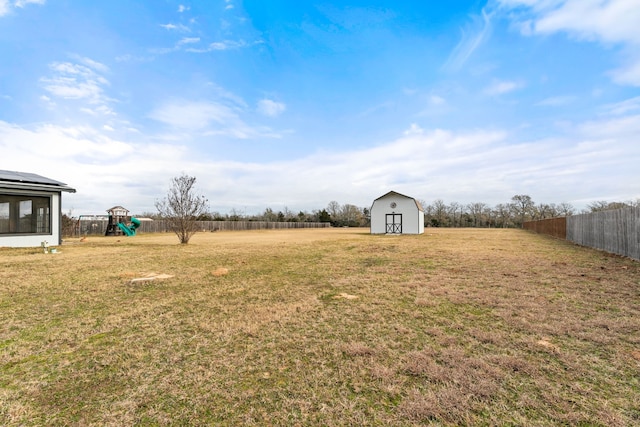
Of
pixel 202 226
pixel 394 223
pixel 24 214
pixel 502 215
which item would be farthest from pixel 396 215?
pixel 502 215

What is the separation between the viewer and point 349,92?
14578 millimetres

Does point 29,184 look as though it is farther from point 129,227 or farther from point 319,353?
point 319,353

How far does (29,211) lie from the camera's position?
12.0 m

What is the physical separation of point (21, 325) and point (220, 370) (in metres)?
2.98

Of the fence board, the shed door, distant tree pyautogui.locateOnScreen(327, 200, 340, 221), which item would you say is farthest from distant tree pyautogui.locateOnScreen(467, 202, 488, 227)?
the fence board

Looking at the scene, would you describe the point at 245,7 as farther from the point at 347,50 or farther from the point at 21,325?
the point at 21,325

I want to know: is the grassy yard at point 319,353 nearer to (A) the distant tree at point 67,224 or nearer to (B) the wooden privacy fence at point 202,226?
(B) the wooden privacy fence at point 202,226

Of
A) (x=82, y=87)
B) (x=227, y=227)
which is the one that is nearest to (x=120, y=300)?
(x=82, y=87)

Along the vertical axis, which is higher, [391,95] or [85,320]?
[391,95]

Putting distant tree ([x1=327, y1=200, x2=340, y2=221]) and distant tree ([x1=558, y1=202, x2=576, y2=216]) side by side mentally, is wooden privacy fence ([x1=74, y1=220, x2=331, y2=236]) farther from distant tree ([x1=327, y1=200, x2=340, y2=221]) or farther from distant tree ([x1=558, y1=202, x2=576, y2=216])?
distant tree ([x1=558, y1=202, x2=576, y2=216])

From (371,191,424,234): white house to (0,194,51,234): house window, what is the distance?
82.1 ft

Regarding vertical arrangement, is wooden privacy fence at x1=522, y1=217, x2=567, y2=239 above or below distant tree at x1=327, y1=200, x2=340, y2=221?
below

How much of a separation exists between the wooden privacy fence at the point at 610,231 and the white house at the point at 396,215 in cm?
1227

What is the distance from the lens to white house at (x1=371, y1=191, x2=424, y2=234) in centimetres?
2847
